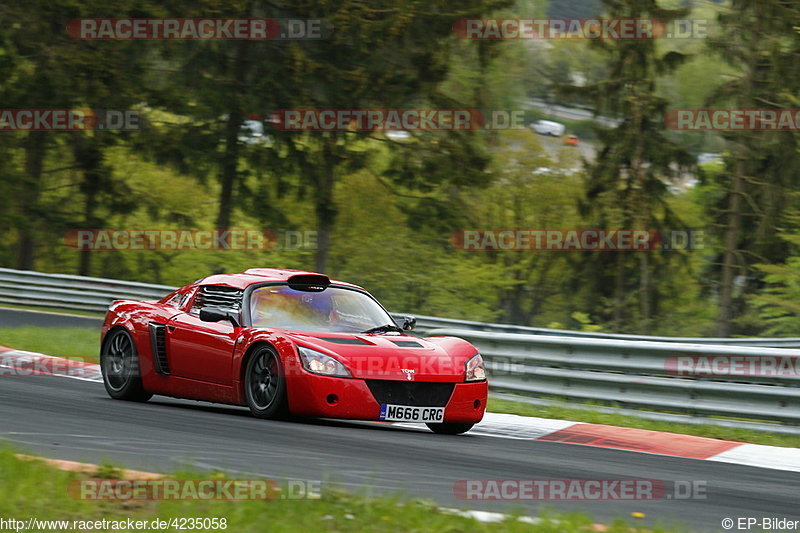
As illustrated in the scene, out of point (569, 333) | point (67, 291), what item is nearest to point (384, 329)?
point (569, 333)

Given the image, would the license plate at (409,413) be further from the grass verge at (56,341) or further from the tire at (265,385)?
the grass verge at (56,341)

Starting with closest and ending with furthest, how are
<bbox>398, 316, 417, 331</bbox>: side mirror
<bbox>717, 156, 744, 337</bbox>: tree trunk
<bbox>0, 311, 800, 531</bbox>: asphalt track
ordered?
<bbox>0, 311, 800, 531</bbox>: asphalt track < <bbox>398, 316, 417, 331</bbox>: side mirror < <bbox>717, 156, 744, 337</bbox>: tree trunk

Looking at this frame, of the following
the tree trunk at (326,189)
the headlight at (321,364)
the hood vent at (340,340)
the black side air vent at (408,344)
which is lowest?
the headlight at (321,364)

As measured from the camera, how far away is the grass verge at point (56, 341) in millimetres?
14852

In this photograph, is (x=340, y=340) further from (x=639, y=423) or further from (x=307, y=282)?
(x=639, y=423)

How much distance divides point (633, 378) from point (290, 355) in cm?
402

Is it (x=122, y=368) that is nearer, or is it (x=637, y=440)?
(x=637, y=440)

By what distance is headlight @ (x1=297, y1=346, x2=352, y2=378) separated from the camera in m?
8.49

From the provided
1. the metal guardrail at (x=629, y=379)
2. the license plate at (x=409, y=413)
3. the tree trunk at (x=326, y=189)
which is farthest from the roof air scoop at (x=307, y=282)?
the tree trunk at (x=326, y=189)

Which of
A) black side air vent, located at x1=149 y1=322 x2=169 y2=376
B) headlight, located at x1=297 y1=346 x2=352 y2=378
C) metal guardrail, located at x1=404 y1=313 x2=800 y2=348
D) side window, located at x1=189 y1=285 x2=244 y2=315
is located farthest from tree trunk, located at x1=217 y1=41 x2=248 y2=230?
headlight, located at x1=297 y1=346 x2=352 y2=378

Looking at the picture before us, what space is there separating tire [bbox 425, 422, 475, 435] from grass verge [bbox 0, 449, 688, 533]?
144 inches

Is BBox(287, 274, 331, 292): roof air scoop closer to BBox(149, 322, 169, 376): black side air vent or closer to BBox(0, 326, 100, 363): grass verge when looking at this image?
BBox(149, 322, 169, 376): black side air vent

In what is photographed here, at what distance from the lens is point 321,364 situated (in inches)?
335

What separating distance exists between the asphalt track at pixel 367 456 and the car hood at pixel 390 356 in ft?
1.64
